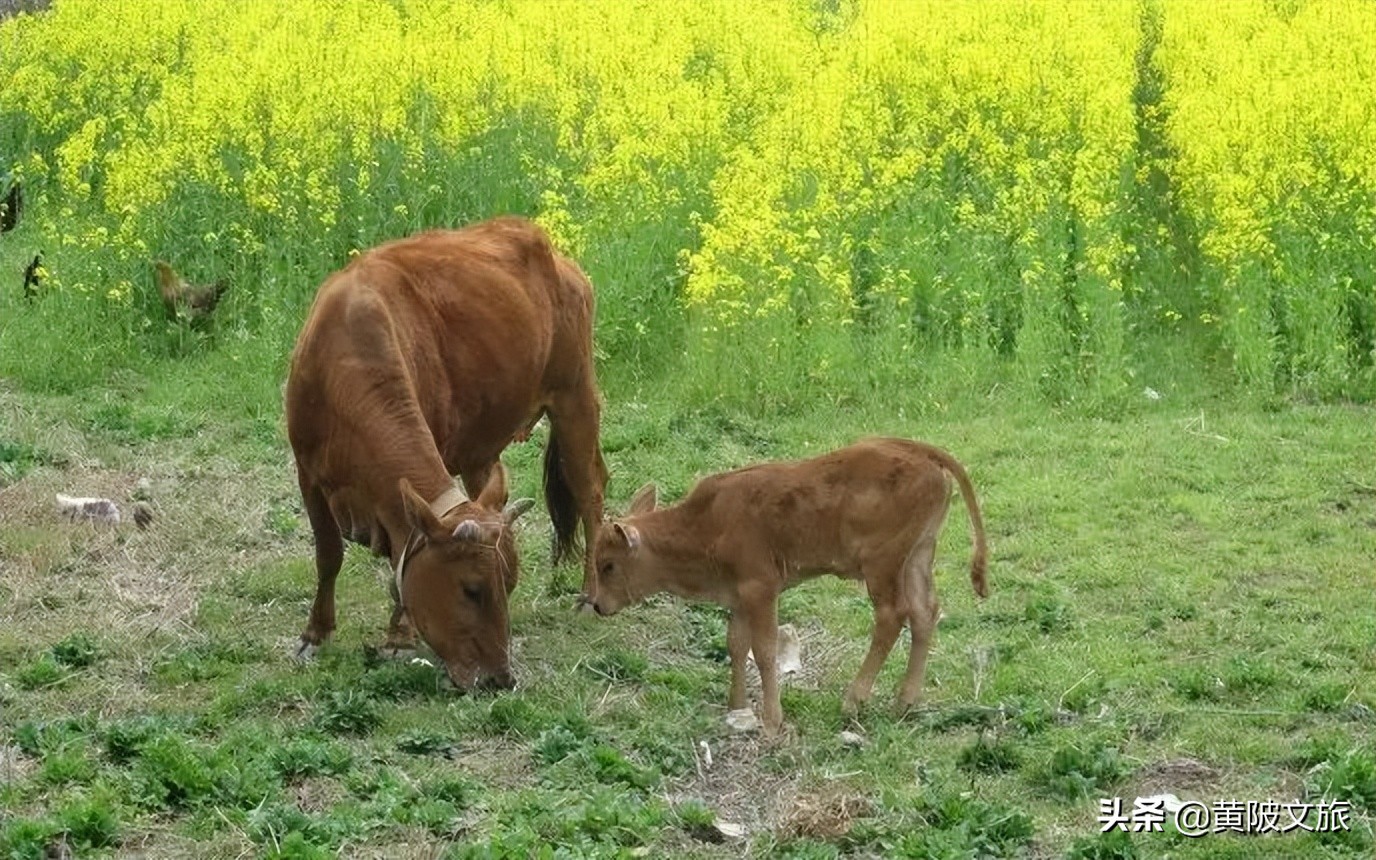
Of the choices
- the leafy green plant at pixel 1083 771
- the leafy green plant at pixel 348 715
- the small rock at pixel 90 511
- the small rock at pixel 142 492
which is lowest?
the small rock at pixel 142 492

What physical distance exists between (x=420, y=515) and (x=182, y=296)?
6.75m

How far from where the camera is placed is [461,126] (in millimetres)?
15719

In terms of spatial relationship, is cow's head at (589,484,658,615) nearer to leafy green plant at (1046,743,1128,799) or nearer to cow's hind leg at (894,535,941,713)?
cow's hind leg at (894,535,941,713)

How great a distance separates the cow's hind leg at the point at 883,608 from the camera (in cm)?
784

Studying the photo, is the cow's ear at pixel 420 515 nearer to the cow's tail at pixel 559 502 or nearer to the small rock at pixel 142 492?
the cow's tail at pixel 559 502

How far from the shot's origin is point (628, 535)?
8.13 metres

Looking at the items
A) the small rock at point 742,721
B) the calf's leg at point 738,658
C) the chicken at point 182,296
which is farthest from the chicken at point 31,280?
the small rock at point 742,721

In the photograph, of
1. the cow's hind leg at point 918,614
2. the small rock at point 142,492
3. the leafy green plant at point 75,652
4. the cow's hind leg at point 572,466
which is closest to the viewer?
the cow's hind leg at point 918,614

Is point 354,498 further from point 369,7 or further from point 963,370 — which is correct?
point 369,7

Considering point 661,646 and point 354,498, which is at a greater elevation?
point 354,498

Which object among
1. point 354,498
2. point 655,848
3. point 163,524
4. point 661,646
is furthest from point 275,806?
point 163,524

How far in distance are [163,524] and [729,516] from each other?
12.8 feet

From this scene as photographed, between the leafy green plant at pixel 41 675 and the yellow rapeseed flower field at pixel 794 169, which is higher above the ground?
the yellow rapeseed flower field at pixel 794 169

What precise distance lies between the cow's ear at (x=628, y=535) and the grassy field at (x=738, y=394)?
25.3 inches
